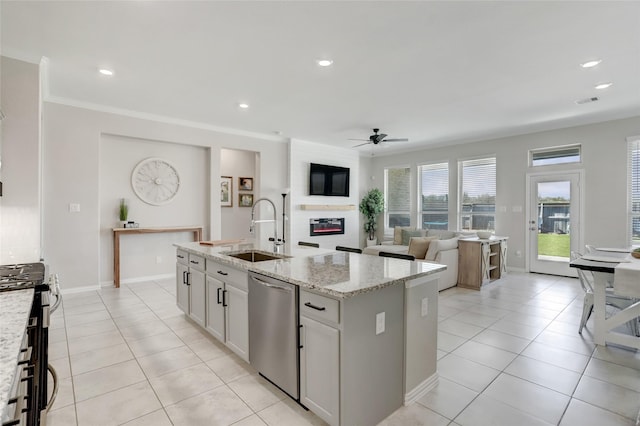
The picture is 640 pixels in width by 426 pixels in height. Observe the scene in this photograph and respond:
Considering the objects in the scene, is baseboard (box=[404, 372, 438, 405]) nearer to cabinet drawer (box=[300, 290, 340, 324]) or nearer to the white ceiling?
cabinet drawer (box=[300, 290, 340, 324])

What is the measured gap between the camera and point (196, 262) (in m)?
3.20

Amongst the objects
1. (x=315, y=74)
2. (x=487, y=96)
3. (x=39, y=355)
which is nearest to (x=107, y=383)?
(x=39, y=355)

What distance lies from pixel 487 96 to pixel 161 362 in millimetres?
4929

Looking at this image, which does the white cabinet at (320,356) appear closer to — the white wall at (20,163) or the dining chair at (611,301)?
the dining chair at (611,301)

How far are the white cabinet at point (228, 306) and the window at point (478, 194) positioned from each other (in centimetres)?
613

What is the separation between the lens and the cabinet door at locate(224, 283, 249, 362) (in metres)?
2.43

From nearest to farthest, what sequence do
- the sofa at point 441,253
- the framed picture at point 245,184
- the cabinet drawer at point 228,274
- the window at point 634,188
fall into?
the cabinet drawer at point 228,274, the sofa at point 441,253, the window at point 634,188, the framed picture at point 245,184

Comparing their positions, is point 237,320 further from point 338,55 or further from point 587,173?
point 587,173

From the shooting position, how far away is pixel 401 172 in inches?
342

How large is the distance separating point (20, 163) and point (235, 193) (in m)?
4.48

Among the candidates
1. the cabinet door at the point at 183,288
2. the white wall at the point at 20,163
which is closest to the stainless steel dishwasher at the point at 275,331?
the cabinet door at the point at 183,288

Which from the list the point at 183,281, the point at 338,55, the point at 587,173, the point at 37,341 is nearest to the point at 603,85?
the point at 587,173

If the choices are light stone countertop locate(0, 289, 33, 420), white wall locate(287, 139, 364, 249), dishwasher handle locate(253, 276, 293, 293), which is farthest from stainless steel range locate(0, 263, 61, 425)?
white wall locate(287, 139, 364, 249)

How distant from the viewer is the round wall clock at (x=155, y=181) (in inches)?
209
